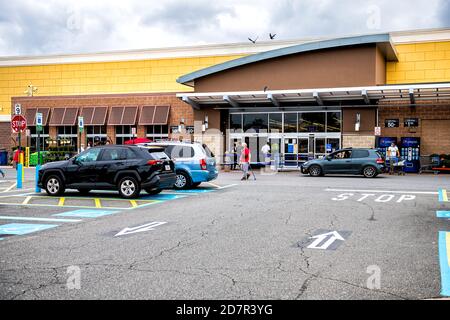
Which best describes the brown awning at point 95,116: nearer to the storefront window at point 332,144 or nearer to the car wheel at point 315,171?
the storefront window at point 332,144

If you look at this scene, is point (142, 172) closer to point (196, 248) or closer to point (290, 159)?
point (196, 248)

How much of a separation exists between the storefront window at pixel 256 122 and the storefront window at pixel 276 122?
0.29 meters

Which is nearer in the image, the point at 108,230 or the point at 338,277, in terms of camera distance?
the point at 338,277

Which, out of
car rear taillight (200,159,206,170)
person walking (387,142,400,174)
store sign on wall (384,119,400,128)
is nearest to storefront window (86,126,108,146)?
store sign on wall (384,119,400,128)

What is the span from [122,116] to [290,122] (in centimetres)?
1284

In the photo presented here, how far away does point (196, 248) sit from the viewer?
7664 mm

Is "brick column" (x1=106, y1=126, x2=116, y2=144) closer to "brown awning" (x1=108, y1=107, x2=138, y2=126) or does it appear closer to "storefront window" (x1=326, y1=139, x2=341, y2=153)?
"brown awning" (x1=108, y1=107, x2=138, y2=126)

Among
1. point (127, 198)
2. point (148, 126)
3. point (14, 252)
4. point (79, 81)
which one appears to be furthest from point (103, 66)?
point (14, 252)

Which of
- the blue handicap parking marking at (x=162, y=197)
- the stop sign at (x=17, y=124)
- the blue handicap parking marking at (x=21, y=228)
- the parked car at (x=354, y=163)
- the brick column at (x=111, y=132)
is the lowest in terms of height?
the blue handicap parking marking at (x=21, y=228)

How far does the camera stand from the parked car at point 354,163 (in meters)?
25.2

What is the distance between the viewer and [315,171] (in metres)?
26.3

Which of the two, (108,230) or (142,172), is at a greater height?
(142,172)

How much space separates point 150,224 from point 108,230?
0.94 meters

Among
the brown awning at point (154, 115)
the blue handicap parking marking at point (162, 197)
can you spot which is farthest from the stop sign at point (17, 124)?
the brown awning at point (154, 115)
